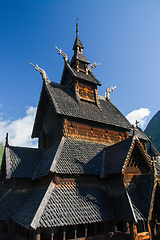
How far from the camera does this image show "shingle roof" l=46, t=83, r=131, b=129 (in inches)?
508

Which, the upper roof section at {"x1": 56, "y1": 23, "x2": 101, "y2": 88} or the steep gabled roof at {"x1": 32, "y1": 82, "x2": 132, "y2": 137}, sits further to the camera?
the upper roof section at {"x1": 56, "y1": 23, "x2": 101, "y2": 88}

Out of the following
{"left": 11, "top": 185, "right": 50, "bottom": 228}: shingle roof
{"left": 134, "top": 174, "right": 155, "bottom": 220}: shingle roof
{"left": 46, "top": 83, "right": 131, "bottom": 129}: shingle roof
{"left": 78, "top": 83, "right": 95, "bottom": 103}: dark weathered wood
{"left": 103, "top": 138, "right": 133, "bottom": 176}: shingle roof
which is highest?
{"left": 78, "top": 83, "right": 95, "bottom": 103}: dark weathered wood

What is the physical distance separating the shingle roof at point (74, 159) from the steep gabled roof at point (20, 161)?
0.74m

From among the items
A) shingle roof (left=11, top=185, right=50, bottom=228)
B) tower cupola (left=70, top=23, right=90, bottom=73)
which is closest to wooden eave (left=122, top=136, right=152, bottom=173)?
shingle roof (left=11, top=185, right=50, bottom=228)

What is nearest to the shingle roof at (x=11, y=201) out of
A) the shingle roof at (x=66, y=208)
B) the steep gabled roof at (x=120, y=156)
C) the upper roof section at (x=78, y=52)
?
the shingle roof at (x=66, y=208)

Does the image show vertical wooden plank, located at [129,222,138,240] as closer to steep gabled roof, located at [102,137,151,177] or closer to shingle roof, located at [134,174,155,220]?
shingle roof, located at [134,174,155,220]

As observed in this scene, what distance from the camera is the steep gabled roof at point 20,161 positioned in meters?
11.1

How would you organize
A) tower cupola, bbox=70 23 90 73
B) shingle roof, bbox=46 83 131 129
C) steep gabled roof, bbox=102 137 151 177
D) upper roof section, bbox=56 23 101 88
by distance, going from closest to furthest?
steep gabled roof, bbox=102 137 151 177 < shingle roof, bbox=46 83 131 129 < upper roof section, bbox=56 23 101 88 < tower cupola, bbox=70 23 90 73

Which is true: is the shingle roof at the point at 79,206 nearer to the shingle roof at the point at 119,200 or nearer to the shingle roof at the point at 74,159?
the shingle roof at the point at 119,200

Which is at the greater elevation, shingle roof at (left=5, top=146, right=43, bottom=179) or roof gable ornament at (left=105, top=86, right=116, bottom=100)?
roof gable ornament at (left=105, top=86, right=116, bottom=100)

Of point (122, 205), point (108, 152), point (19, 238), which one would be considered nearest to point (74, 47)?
point (108, 152)

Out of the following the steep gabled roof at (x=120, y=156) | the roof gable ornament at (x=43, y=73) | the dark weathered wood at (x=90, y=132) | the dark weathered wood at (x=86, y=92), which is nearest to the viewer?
the steep gabled roof at (x=120, y=156)

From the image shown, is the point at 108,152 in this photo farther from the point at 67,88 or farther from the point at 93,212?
the point at 67,88

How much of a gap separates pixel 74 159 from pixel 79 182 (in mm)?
1302
